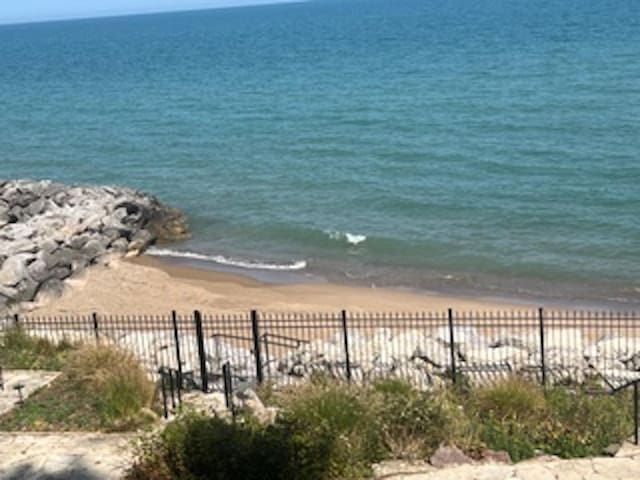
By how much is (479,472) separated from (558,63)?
213 ft

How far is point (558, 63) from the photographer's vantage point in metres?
72.7

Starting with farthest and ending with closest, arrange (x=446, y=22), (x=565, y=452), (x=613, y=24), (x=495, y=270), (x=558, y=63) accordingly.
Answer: (x=446, y=22) < (x=613, y=24) < (x=558, y=63) < (x=495, y=270) < (x=565, y=452)

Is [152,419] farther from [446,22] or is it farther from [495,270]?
[446,22]

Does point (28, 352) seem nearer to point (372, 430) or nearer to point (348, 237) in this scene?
point (372, 430)

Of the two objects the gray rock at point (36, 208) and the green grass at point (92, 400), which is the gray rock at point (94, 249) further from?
the green grass at point (92, 400)

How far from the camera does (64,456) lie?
13469 millimetres

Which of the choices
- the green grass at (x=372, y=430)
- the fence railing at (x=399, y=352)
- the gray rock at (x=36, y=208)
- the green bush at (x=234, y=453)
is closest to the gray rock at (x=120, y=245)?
the gray rock at (x=36, y=208)

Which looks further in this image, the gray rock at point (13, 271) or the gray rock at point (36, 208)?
the gray rock at point (36, 208)

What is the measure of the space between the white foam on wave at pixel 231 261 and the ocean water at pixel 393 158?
0.10 meters

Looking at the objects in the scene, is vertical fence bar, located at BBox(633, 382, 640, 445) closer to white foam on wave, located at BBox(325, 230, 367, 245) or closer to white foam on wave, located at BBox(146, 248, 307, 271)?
white foam on wave, located at BBox(146, 248, 307, 271)

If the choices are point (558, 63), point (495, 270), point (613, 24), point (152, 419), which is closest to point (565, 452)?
point (152, 419)

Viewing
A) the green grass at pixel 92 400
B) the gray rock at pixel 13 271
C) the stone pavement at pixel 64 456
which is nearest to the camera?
the stone pavement at pixel 64 456

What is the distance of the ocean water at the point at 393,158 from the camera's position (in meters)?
32.2

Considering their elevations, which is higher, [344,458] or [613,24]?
[613,24]
